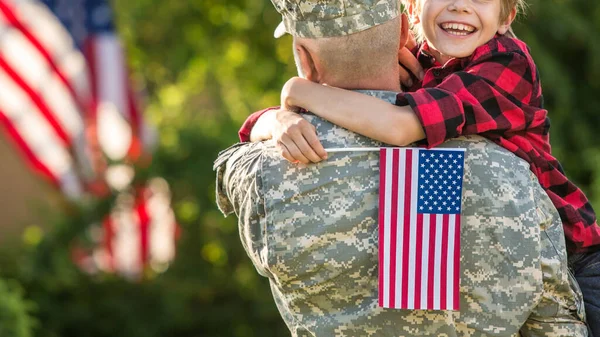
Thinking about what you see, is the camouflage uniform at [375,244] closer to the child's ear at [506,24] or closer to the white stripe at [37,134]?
the child's ear at [506,24]

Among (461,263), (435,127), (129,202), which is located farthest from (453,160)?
(129,202)

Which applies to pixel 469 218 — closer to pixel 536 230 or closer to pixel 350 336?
pixel 536 230

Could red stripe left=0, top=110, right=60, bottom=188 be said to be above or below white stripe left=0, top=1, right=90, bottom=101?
below

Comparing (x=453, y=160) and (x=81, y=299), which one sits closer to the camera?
(x=453, y=160)

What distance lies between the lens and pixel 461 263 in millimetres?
2627

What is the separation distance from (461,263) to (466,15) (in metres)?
0.67

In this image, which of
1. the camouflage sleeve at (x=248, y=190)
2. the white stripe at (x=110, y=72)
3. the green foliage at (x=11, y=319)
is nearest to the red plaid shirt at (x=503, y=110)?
the camouflage sleeve at (x=248, y=190)

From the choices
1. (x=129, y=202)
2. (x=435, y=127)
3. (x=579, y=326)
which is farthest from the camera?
(x=129, y=202)

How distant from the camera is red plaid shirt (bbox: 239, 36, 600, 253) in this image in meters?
2.58

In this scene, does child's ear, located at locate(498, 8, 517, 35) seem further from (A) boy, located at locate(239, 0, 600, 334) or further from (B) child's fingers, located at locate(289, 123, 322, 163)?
(B) child's fingers, located at locate(289, 123, 322, 163)

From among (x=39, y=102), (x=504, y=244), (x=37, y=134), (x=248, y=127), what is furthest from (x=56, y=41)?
(x=504, y=244)

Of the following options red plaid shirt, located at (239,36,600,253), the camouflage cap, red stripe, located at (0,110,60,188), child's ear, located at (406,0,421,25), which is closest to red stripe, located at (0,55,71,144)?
red stripe, located at (0,110,60,188)

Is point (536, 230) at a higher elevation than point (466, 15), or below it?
below

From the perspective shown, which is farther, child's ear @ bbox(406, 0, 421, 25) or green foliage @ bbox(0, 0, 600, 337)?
green foliage @ bbox(0, 0, 600, 337)
